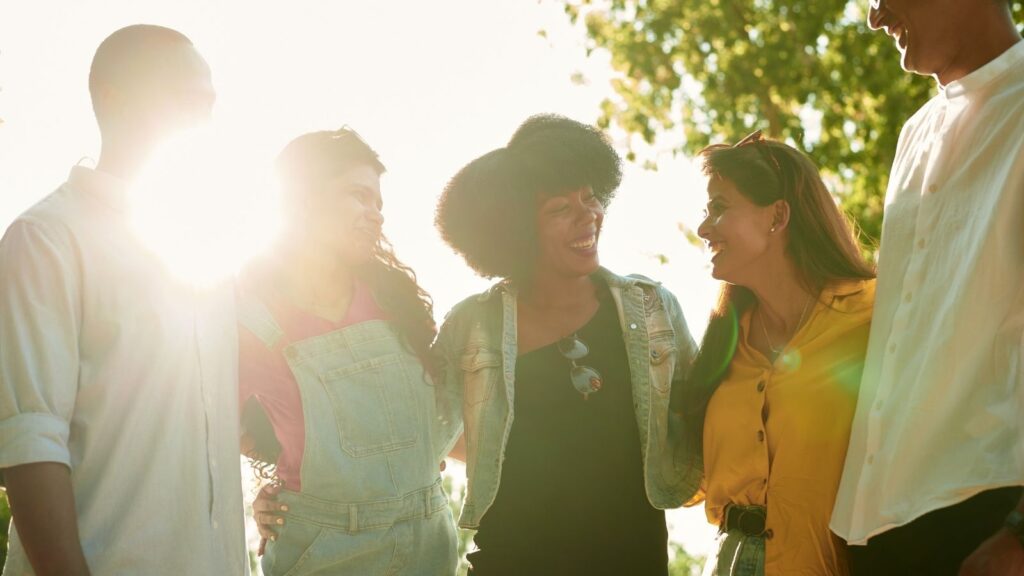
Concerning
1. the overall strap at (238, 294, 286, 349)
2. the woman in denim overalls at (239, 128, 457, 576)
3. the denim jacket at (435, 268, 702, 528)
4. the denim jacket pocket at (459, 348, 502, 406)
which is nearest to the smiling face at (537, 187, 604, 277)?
the denim jacket at (435, 268, 702, 528)

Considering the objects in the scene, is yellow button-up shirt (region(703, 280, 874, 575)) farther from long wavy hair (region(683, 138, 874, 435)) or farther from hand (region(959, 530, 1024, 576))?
hand (region(959, 530, 1024, 576))

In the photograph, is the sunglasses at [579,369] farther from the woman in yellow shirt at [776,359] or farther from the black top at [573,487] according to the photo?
the woman in yellow shirt at [776,359]

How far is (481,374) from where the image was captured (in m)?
4.56

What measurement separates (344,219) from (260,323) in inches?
20.1

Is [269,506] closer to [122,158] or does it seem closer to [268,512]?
[268,512]

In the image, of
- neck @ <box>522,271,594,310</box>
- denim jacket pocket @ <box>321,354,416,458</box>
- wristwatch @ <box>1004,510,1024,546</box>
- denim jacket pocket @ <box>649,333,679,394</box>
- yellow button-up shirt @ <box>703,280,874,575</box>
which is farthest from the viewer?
neck @ <box>522,271,594,310</box>

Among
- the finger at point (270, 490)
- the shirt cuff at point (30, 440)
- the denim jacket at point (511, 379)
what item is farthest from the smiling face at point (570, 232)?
the shirt cuff at point (30, 440)

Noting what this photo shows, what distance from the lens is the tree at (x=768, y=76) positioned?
39.4ft

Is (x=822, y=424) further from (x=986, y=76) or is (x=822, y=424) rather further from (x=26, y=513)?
(x=26, y=513)

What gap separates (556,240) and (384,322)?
73 centimetres

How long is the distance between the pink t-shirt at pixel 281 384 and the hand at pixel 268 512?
7cm

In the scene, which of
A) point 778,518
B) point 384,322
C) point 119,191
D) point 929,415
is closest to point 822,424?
point 778,518

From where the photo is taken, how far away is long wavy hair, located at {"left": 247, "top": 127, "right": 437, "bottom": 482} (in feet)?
14.6

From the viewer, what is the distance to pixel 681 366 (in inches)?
179
